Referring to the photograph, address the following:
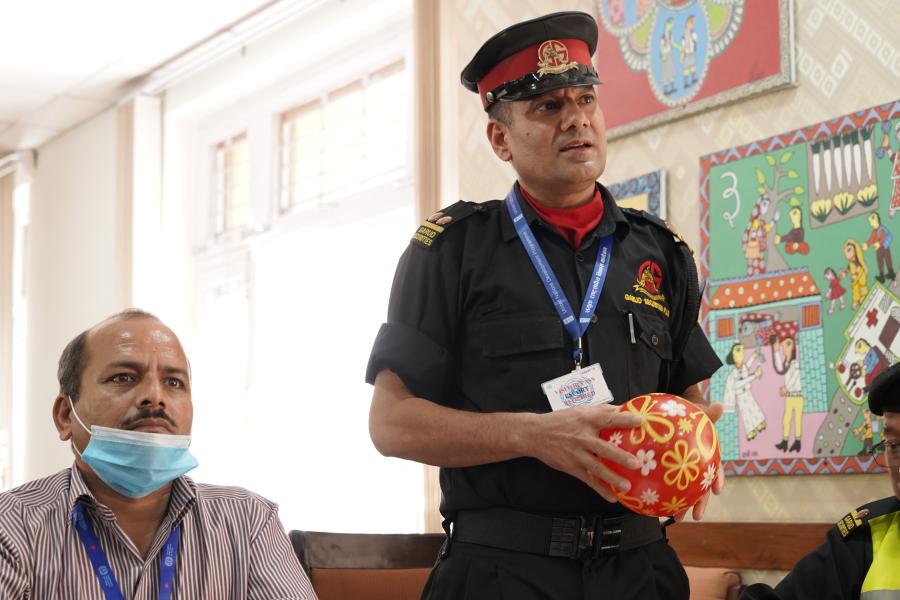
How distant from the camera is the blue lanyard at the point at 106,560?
192cm

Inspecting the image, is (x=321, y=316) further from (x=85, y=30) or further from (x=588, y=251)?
(x=588, y=251)

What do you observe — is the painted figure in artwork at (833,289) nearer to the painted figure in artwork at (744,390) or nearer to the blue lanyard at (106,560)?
the painted figure in artwork at (744,390)

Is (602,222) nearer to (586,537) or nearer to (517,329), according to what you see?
(517,329)

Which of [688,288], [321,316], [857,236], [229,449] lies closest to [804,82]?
[857,236]

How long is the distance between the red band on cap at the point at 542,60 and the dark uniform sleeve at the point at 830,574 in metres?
1.05

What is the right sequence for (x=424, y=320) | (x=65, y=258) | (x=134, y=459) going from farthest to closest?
(x=65, y=258)
(x=134, y=459)
(x=424, y=320)

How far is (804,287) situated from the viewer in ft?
9.70

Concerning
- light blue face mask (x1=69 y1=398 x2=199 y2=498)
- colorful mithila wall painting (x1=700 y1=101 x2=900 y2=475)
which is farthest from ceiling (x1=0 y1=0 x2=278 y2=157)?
light blue face mask (x1=69 y1=398 x2=199 y2=498)

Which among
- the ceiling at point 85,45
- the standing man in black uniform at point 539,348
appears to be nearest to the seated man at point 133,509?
the standing man in black uniform at point 539,348

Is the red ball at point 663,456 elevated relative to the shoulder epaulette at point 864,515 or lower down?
elevated

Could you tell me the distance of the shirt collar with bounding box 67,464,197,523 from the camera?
1980 millimetres

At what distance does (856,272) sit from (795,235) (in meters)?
0.22

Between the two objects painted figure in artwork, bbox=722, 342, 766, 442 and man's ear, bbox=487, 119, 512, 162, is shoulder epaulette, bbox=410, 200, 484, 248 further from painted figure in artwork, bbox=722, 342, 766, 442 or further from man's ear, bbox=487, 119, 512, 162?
painted figure in artwork, bbox=722, 342, 766, 442

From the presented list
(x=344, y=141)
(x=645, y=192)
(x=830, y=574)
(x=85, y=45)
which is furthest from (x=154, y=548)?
(x=85, y=45)
